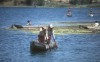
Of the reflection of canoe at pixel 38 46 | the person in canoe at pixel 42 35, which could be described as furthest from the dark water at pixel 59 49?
the person in canoe at pixel 42 35

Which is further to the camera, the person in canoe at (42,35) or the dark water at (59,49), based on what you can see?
the person in canoe at (42,35)

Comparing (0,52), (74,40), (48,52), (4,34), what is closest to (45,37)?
(48,52)

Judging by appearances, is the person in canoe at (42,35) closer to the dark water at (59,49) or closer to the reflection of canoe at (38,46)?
the reflection of canoe at (38,46)

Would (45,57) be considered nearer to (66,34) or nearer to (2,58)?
(2,58)

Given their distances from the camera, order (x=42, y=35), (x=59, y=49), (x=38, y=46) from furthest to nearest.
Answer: (x=59, y=49) < (x=38, y=46) < (x=42, y=35)

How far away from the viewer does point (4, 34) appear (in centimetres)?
8275

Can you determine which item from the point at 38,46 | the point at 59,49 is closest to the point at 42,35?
the point at 38,46

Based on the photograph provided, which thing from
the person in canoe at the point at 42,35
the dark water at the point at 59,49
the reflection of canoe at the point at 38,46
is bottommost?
the dark water at the point at 59,49

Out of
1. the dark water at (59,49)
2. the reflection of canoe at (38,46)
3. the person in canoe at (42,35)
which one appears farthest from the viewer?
Result: the reflection of canoe at (38,46)

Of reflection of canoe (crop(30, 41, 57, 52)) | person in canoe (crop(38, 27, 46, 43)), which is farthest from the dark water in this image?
person in canoe (crop(38, 27, 46, 43))

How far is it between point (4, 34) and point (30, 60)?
103 ft

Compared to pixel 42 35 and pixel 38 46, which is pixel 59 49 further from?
pixel 42 35

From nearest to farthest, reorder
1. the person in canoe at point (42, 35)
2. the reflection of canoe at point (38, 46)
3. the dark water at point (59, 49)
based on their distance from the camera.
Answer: the dark water at point (59, 49) → the person in canoe at point (42, 35) → the reflection of canoe at point (38, 46)

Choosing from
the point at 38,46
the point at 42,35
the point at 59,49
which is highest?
the point at 42,35
